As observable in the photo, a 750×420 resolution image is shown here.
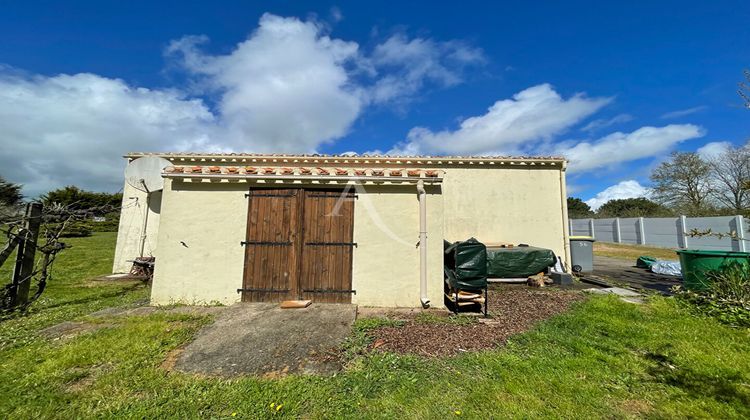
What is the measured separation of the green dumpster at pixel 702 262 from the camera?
5605mm

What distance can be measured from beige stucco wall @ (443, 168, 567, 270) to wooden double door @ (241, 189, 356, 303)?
517cm

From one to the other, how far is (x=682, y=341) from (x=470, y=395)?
3722 millimetres

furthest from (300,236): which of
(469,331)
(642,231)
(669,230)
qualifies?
(642,231)

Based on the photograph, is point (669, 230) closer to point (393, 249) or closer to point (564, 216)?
point (564, 216)

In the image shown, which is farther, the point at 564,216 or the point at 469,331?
the point at 564,216

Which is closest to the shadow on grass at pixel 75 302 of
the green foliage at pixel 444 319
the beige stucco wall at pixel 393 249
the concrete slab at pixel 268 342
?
the concrete slab at pixel 268 342

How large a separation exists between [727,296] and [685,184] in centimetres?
2725

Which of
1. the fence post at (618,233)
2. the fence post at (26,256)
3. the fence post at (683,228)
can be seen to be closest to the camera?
the fence post at (26,256)

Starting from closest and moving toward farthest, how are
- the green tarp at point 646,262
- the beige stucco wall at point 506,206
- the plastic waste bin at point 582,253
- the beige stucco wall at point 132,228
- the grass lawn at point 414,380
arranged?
1. the grass lawn at point 414,380
2. the beige stucco wall at point 132,228
3. the beige stucco wall at point 506,206
4. the plastic waste bin at point 582,253
5. the green tarp at point 646,262

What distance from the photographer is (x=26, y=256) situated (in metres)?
5.06

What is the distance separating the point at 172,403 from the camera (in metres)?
2.61

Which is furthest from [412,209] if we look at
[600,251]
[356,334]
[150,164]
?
[600,251]

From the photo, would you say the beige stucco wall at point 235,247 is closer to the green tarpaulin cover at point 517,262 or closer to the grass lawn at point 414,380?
the grass lawn at point 414,380

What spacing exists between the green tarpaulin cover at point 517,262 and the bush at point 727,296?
276cm
